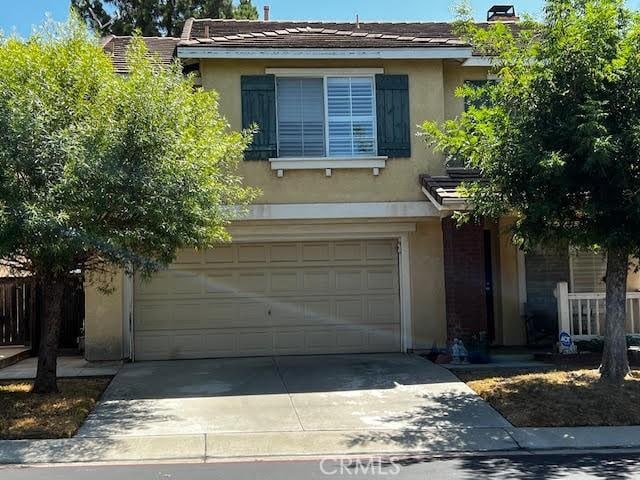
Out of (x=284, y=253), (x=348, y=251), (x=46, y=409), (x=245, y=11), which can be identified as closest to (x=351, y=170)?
(x=348, y=251)

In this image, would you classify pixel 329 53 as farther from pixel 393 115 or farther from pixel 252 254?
pixel 252 254

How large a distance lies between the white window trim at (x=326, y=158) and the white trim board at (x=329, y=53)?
1.01 feet

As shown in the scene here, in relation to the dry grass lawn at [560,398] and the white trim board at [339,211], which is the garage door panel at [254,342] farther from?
the dry grass lawn at [560,398]

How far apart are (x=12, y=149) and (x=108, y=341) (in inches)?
223

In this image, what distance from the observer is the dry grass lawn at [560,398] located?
825cm

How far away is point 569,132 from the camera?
8445 mm

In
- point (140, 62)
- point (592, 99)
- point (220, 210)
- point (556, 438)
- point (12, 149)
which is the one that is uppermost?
point (140, 62)

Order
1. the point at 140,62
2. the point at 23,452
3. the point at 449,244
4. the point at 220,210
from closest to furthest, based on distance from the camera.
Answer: the point at 23,452, the point at 140,62, the point at 220,210, the point at 449,244

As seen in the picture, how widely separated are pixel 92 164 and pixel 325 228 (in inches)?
229

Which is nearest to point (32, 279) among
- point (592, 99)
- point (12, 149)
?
point (12, 149)

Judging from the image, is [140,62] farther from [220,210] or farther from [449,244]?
[449,244]

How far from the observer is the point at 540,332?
1340 cm

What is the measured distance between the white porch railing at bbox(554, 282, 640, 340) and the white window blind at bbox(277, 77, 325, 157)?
524 centimetres

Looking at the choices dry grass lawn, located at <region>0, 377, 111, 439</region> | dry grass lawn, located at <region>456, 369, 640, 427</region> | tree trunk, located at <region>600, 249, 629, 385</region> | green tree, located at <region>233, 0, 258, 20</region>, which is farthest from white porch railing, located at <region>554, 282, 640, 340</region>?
green tree, located at <region>233, 0, 258, 20</region>
